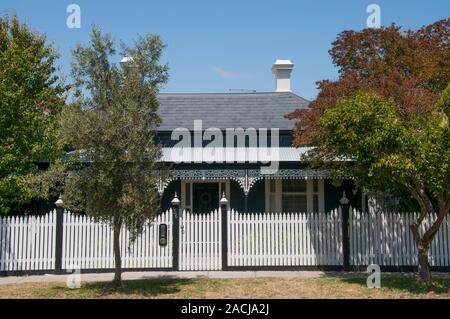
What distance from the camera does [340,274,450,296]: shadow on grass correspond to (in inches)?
351

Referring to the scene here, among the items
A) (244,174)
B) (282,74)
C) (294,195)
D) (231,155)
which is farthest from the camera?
(282,74)

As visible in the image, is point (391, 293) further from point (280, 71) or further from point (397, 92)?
point (280, 71)

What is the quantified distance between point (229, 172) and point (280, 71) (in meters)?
7.62

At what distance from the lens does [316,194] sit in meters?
18.4

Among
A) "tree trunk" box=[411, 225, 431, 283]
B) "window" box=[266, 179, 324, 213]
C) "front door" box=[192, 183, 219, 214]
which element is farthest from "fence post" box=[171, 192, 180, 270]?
"window" box=[266, 179, 324, 213]

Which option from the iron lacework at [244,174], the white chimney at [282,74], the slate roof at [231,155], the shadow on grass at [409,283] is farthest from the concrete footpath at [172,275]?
the white chimney at [282,74]

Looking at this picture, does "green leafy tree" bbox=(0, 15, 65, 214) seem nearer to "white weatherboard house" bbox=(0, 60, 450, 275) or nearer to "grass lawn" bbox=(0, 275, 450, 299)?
"white weatherboard house" bbox=(0, 60, 450, 275)

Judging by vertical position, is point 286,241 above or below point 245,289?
above

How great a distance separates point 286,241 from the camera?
1109 centimetres

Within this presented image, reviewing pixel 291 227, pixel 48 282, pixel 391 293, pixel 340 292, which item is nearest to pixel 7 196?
pixel 48 282

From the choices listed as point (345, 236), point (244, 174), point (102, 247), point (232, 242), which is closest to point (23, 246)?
point (102, 247)

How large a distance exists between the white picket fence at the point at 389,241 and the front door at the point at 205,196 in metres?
8.18

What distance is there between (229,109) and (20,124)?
31.6ft

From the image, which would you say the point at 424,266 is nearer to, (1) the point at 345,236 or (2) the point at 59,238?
(1) the point at 345,236
